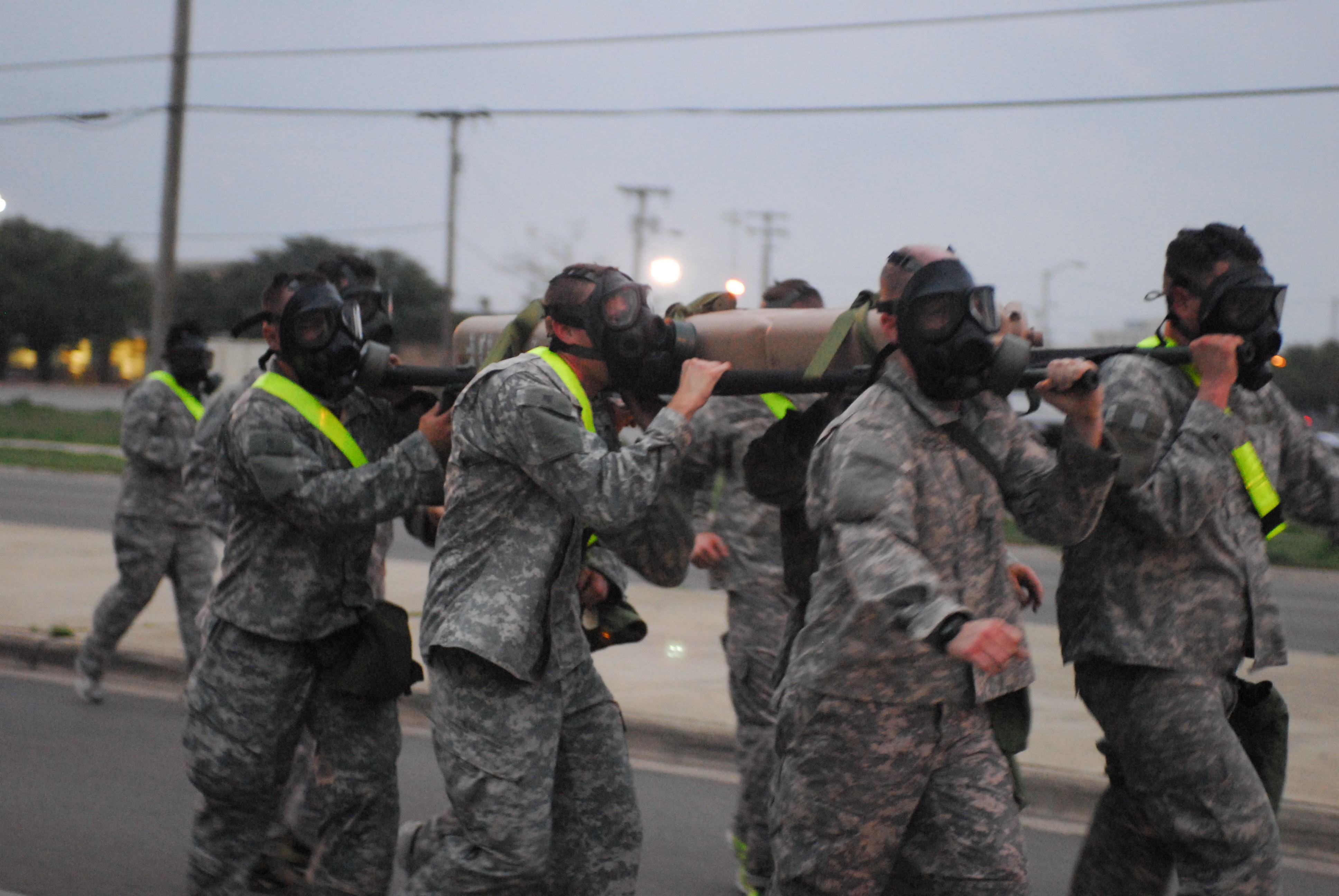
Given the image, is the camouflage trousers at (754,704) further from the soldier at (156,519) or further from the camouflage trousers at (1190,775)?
the soldier at (156,519)

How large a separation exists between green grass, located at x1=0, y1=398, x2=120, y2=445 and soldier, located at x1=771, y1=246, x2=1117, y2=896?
27520mm

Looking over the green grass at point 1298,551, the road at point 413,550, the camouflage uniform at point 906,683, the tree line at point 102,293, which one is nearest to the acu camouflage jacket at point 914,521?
the camouflage uniform at point 906,683

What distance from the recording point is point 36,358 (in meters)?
74.5

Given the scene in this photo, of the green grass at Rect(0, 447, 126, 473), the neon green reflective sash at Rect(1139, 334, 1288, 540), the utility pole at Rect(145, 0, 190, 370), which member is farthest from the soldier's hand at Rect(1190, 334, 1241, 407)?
the green grass at Rect(0, 447, 126, 473)

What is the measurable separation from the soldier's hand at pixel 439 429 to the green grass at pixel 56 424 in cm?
2635

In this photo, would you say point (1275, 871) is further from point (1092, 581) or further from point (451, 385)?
point (451, 385)

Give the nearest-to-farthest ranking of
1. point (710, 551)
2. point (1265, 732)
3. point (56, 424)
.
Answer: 1. point (1265, 732)
2. point (710, 551)
3. point (56, 424)

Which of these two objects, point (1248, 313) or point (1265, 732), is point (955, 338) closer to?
point (1248, 313)

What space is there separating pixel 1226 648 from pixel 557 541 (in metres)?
1.72

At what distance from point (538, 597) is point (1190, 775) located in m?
1.67

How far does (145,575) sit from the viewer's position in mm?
7332

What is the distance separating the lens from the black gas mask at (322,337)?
4.14 meters

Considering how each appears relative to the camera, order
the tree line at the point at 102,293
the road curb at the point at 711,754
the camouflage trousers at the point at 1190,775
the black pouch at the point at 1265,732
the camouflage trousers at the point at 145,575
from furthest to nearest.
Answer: the tree line at the point at 102,293 < the camouflage trousers at the point at 145,575 < the road curb at the point at 711,754 < the black pouch at the point at 1265,732 < the camouflage trousers at the point at 1190,775

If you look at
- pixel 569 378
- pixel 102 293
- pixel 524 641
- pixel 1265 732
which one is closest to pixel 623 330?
pixel 569 378
